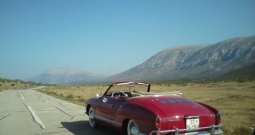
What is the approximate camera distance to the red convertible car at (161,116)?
230 inches

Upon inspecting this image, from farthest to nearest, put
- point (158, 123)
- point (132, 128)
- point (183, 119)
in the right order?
point (132, 128) < point (183, 119) < point (158, 123)

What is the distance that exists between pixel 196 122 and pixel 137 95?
161 centimetres

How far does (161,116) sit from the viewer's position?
584cm

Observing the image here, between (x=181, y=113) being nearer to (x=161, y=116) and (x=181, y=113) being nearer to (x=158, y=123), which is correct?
(x=161, y=116)

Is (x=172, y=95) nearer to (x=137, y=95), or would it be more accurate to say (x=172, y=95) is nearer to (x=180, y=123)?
(x=137, y=95)

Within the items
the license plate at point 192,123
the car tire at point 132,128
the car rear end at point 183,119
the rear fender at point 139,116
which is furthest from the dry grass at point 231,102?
the car tire at point 132,128

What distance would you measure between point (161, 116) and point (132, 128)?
1.01 meters

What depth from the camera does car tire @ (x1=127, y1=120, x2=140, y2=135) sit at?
6.41 m

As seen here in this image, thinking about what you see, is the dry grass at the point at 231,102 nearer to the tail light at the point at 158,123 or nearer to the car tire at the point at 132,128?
the car tire at the point at 132,128

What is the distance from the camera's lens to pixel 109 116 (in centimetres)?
779

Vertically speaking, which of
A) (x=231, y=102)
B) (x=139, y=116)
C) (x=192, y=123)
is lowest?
(x=231, y=102)

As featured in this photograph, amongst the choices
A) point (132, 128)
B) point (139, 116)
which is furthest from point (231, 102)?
point (139, 116)

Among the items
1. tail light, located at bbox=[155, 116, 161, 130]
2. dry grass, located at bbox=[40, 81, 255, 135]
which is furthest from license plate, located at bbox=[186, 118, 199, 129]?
dry grass, located at bbox=[40, 81, 255, 135]

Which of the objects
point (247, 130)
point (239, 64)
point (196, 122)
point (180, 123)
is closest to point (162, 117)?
point (180, 123)
